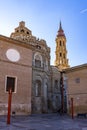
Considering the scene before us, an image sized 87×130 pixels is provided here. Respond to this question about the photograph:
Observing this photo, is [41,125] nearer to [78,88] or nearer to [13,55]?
[13,55]

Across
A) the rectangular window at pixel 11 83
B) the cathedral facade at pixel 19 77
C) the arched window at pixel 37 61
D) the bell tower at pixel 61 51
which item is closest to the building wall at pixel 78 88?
the cathedral facade at pixel 19 77

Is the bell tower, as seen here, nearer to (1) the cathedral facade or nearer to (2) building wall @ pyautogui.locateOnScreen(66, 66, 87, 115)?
(1) the cathedral facade

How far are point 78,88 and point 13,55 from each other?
8.56 m

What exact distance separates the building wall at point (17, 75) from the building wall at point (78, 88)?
5430 mm

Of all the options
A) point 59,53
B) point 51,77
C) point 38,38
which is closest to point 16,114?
point 51,77

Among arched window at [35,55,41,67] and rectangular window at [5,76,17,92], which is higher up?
arched window at [35,55,41,67]

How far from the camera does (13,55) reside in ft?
65.5

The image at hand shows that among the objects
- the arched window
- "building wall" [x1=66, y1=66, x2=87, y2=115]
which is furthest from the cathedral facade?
"building wall" [x1=66, y1=66, x2=87, y2=115]

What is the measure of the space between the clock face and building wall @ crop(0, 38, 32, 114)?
302 millimetres

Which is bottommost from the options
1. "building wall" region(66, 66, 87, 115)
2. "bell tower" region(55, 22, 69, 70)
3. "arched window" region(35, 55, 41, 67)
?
"building wall" region(66, 66, 87, 115)

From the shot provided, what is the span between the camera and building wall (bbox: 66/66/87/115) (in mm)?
20906

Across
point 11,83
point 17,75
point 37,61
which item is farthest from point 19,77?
point 37,61

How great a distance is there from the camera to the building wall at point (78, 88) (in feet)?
68.6

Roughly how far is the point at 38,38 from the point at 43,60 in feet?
40.4
